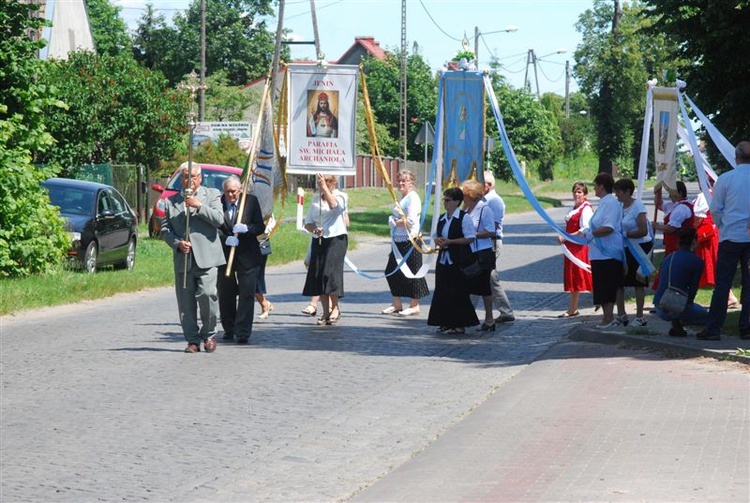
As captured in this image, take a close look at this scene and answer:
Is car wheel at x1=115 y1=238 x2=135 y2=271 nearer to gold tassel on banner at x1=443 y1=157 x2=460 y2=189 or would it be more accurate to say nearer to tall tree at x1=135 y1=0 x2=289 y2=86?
gold tassel on banner at x1=443 y1=157 x2=460 y2=189

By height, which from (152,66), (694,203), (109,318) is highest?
(152,66)

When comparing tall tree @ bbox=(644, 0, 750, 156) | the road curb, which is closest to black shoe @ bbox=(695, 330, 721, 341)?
the road curb

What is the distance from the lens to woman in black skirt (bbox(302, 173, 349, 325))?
1544 centimetres

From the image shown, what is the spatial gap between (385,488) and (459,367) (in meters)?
5.04

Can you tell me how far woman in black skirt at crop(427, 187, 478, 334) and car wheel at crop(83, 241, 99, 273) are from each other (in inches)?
359

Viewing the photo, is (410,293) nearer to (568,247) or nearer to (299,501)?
(568,247)

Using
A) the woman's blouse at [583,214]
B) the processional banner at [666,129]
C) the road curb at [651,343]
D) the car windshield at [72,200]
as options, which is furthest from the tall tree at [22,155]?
the processional banner at [666,129]

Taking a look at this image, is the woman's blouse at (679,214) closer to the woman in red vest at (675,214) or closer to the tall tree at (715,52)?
the woman in red vest at (675,214)

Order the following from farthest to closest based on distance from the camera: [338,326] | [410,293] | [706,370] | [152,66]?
[152,66] → [410,293] → [338,326] → [706,370]

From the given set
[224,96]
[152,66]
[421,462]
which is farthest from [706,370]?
[152,66]

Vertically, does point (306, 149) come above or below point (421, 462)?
above

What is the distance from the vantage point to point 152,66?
88.6 metres

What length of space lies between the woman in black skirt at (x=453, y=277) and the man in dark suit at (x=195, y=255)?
280 centimetres

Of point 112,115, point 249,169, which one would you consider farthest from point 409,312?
point 112,115
